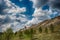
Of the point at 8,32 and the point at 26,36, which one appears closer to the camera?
the point at 26,36

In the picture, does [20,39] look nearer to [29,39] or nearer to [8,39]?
[8,39]

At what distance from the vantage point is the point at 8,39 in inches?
4872

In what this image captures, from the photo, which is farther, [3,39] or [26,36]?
[3,39]

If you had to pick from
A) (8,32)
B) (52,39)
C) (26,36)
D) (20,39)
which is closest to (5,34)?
(8,32)

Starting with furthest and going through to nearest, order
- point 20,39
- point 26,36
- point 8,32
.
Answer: point 20,39, point 8,32, point 26,36

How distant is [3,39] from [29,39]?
3098cm

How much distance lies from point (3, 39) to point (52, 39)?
63.0 meters

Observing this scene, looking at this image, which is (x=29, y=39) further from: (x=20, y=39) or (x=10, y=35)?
(x=20, y=39)

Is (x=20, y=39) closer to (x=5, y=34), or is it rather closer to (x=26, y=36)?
(x=5, y=34)

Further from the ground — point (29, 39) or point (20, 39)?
point (20, 39)

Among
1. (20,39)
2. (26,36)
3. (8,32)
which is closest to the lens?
(26,36)

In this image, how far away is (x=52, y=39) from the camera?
170m

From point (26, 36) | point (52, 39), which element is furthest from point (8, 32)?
point (52, 39)

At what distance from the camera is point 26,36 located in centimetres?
10031
